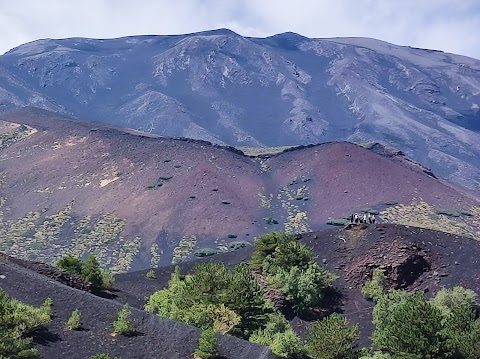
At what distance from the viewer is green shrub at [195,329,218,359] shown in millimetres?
13414

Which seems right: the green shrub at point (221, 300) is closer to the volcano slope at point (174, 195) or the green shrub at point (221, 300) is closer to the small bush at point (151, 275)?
the small bush at point (151, 275)

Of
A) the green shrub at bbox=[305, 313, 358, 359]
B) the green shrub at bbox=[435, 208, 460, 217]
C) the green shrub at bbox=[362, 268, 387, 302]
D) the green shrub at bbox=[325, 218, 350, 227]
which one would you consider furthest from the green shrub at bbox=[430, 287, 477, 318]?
the green shrub at bbox=[435, 208, 460, 217]

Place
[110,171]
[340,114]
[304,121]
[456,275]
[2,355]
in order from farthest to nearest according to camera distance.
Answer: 1. [340,114]
2. [304,121]
3. [110,171]
4. [456,275]
5. [2,355]

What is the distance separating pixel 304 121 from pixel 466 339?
15607 cm

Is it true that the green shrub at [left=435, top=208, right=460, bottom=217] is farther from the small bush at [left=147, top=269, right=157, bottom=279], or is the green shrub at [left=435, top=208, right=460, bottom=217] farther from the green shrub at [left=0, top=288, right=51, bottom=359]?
the green shrub at [left=0, top=288, right=51, bottom=359]

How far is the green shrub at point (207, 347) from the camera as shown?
528 inches

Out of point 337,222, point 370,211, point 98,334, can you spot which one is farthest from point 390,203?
point 98,334

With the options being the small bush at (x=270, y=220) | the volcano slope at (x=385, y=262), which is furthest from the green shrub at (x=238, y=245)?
the volcano slope at (x=385, y=262)

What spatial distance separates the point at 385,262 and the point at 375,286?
6.10ft

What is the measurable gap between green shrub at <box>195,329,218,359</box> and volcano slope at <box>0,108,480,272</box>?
38936 mm

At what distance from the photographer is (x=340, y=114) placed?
186 metres

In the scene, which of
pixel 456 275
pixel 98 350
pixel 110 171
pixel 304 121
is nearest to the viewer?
pixel 98 350

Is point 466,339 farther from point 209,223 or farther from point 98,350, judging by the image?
point 209,223

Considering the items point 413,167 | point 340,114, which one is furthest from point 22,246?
point 340,114
